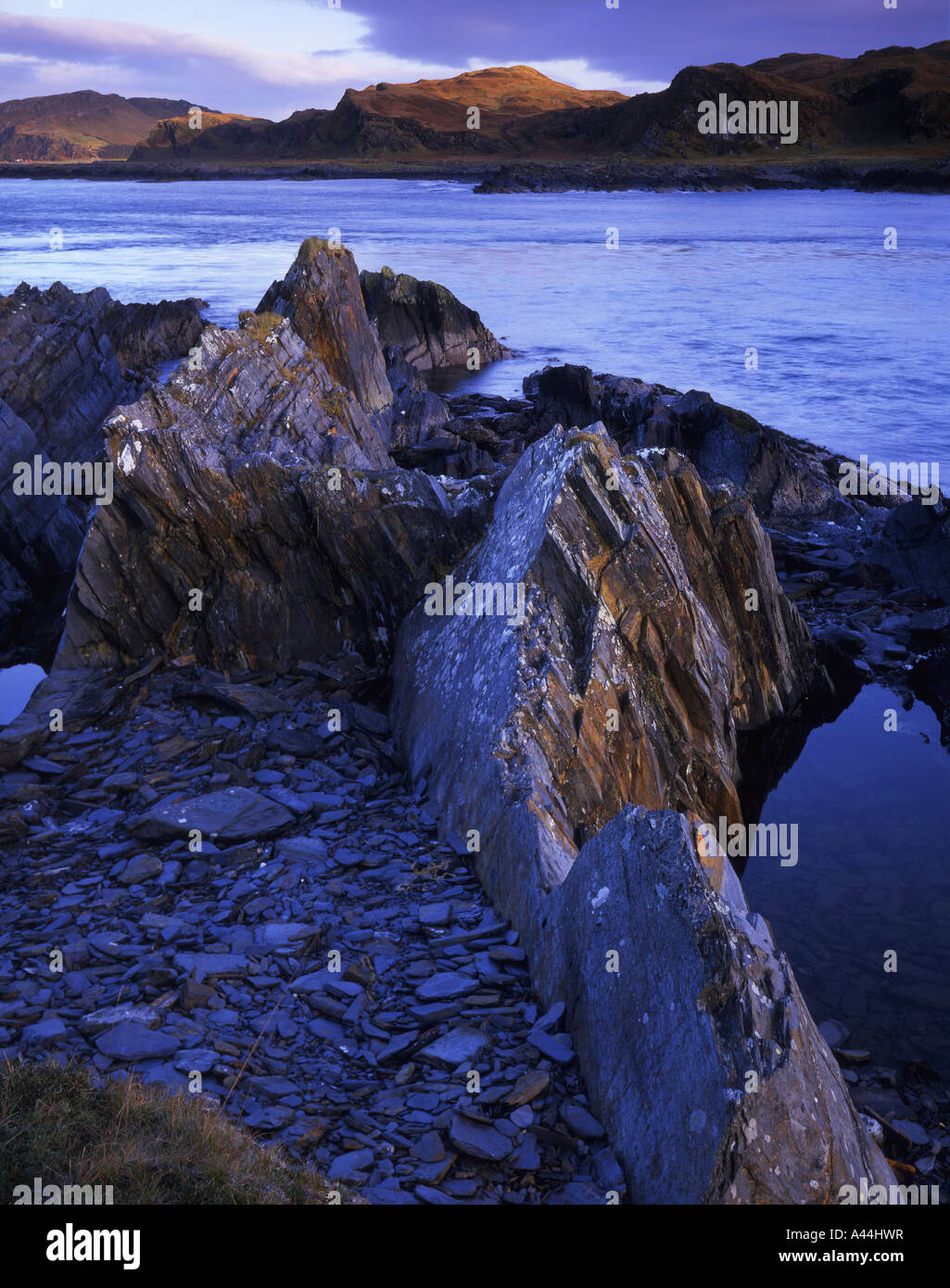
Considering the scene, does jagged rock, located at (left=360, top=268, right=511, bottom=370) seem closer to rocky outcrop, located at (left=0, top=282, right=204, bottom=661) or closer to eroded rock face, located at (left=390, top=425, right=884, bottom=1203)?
rocky outcrop, located at (left=0, top=282, right=204, bottom=661)

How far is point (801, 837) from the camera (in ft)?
46.0

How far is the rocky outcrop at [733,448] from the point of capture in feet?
83.3

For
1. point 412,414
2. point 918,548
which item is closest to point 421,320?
point 412,414

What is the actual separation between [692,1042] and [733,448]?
21.8m

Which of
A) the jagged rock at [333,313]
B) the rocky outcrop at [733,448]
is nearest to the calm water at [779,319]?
the rocky outcrop at [733,448]

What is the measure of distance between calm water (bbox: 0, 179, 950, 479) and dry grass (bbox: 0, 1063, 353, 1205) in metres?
35.2

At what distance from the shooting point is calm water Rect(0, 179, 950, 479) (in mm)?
47281

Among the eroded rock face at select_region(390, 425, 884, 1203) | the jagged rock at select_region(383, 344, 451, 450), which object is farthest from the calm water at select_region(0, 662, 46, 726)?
the jagged rock at select_region(383, 344, 451, 450)

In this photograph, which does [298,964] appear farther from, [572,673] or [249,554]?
[249,554]

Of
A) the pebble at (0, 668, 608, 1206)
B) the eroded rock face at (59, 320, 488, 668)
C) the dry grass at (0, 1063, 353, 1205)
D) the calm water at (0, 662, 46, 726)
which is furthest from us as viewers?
the calm water at (0, 662, 46, 726)

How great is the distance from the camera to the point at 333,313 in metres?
28.7

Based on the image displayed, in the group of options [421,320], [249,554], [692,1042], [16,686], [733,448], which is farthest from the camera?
[421,320]

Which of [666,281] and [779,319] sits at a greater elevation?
[666,281]
